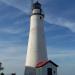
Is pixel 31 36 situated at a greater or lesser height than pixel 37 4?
lesser

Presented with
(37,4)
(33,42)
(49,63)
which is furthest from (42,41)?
(37,4)

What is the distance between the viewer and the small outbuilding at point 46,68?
121 feet

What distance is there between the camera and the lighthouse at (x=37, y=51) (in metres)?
37.5

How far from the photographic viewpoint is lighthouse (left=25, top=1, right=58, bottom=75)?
123ft

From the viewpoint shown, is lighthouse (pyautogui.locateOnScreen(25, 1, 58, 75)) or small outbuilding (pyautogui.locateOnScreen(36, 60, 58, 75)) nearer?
small outbuilding (pyautogui.locateOnScreen(36, 60, 58, 75))

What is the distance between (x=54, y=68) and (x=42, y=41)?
5482 millimetres

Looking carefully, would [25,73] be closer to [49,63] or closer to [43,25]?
[49,63]

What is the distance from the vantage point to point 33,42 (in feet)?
132

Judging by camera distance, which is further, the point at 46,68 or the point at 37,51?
the point at 37,51

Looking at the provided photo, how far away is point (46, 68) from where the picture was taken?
1465 inches

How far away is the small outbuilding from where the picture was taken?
36.8 m

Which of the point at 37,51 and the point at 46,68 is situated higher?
the point at 37,51

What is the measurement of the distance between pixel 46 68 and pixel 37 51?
3.92m

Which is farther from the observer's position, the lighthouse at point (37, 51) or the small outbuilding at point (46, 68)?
the lighthouse at point (37, 51)
